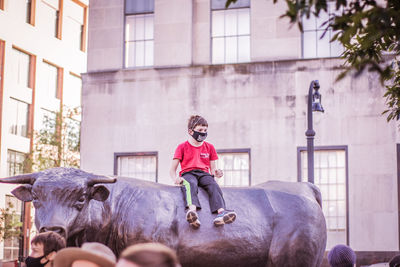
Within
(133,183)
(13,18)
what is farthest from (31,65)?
(133,183)

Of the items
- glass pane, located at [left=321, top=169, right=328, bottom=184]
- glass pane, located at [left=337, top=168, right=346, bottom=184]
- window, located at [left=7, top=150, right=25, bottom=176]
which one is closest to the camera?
glass pane, located at [left=337, top=168, right=346, bottom=184]

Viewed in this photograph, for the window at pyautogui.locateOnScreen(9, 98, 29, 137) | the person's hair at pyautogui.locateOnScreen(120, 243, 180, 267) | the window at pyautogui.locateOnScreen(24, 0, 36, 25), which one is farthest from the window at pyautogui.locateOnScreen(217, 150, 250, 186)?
the window at pyautogui.locateOnScreen(24, 0, 36, 25)

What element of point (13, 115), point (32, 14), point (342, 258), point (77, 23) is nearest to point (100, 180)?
point (342, 258)

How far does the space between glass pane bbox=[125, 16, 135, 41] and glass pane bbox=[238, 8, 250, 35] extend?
12.6 ft

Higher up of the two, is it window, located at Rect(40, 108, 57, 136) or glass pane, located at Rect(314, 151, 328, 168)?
window, located at Rect(40, 108, 57, 136)

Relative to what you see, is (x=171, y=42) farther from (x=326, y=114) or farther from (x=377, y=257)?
(x=377, y=257)

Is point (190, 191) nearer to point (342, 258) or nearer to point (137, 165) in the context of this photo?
point (342, 258)

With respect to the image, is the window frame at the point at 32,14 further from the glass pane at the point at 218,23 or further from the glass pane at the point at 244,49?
the glass pane at the point at 244,49

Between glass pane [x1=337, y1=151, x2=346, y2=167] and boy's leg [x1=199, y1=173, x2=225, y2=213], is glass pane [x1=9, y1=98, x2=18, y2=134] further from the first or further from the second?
boy's leg [x1=199, y1=173, x2=225, y2=213]

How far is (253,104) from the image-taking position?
25.7m

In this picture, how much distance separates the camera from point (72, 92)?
2207 inches

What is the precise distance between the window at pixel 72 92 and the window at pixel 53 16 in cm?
338

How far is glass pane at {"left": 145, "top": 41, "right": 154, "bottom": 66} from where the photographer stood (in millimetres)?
27375

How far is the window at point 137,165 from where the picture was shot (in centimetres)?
2648
